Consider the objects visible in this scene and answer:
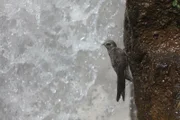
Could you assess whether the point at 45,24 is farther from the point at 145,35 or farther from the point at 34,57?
the point at 145,35

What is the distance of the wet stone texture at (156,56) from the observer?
2.28 metres

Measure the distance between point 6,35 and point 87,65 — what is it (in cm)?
79

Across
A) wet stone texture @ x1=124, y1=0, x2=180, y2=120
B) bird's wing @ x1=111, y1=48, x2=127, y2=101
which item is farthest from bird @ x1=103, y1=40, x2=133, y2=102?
wet stone texture @ x1=124, y1=0, x2=180, y2=120

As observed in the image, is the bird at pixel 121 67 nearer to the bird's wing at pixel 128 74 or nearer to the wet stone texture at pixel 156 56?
the bird's wing at pixel 128 74

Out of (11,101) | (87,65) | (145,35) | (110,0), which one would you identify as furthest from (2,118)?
(145,35)

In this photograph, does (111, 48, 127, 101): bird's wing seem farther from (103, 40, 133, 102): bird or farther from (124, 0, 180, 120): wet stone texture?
(124, 0, 180, 120): wet stone texture

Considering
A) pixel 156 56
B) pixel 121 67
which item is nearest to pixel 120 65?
pixel 121 67

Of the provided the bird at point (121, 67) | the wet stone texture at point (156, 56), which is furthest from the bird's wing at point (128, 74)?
the wet stone texture at point (156, 56)

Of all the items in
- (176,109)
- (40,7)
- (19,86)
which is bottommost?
(19,86)

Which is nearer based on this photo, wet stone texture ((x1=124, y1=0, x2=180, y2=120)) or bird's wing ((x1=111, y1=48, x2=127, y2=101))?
wet stone texture ((x1=124, y1=0, x2=180, y2=120))

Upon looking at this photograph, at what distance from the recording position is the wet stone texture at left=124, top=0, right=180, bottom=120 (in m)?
2.28

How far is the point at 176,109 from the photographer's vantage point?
2.26m

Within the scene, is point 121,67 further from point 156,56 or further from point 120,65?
point 156,56

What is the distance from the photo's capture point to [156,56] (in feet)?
7.77
